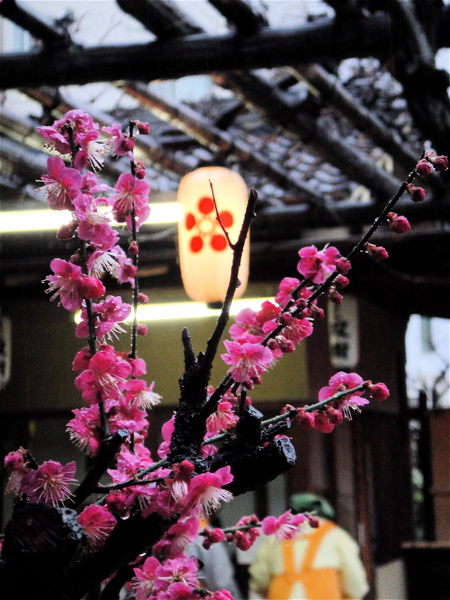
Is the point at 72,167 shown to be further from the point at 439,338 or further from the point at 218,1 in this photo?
the point at 439,338

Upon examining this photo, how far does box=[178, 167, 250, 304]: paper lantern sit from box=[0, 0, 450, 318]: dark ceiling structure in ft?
2.29

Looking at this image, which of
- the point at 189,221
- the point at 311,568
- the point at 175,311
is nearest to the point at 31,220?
the point at 175,311

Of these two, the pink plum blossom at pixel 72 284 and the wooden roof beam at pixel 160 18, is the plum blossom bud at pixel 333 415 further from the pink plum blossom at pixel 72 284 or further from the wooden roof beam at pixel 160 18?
the wooden roof beam at pixel 160 18

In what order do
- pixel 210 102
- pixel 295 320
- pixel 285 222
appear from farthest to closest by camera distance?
1. pixel 285 222
2. pixel 210 102
3. pixel 295 320

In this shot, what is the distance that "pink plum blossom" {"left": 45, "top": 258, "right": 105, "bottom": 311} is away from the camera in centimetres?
166

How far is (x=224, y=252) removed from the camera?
611cm

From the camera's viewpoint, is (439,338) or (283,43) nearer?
(283,43)

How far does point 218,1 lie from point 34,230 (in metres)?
4.49

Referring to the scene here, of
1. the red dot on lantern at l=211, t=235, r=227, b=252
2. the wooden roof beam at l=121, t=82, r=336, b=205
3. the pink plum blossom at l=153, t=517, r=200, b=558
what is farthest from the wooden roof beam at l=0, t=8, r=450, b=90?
the pink plum blossom at l=153, t=517, r=200, b=558

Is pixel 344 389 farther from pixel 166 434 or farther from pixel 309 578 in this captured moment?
pixel 309 578

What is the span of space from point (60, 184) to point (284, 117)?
512 centimetres

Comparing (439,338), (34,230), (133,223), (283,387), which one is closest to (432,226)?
(283,387)

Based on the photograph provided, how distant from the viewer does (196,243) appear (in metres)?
6.16

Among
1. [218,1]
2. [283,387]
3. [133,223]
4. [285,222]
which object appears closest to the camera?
[133,223]
